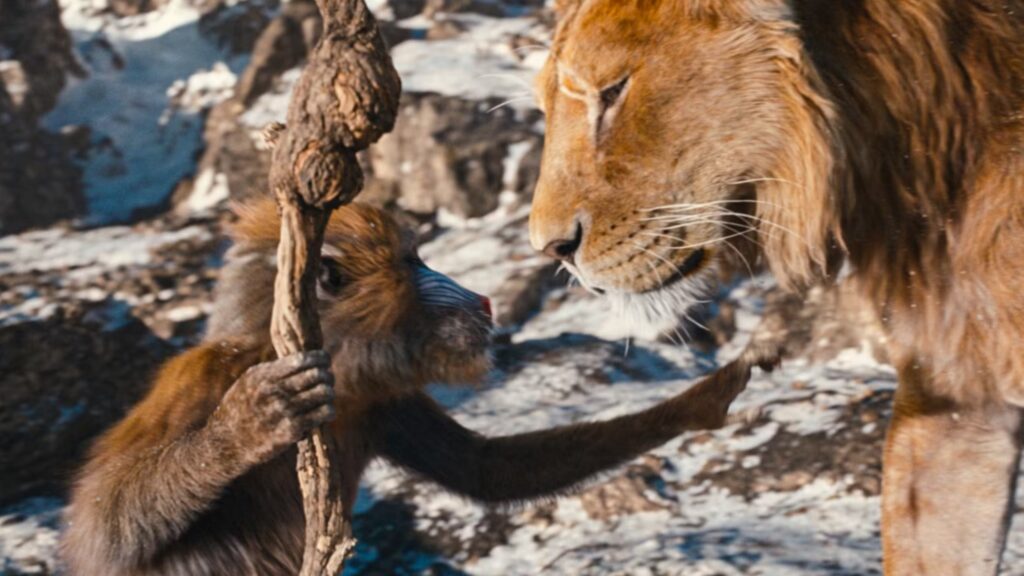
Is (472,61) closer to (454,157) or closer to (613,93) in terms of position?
(454,157)

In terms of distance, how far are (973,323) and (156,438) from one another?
2.23 m

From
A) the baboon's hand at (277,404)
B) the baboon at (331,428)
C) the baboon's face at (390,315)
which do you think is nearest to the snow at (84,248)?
the baboon at (331,428)

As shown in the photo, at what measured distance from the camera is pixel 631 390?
21.5ft

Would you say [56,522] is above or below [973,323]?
below

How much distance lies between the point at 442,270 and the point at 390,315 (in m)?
4.42

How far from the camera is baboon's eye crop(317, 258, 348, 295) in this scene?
385 cm

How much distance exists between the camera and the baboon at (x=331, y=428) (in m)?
3.48

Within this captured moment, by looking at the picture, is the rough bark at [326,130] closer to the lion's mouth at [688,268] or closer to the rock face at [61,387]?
the lion's mouth at [688,268]

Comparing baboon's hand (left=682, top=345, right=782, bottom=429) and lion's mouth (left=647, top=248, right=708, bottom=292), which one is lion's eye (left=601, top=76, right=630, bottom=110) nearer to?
lion's mouth (left=647, top=248, right=708, bottom=292)

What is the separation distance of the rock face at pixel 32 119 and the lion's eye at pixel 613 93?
7.72 meters

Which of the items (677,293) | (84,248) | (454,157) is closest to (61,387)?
(84,248)

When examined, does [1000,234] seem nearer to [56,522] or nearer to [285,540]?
[285,540]

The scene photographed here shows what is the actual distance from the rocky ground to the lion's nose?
1.80 ft

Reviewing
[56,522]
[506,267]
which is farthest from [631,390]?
[56,522]
